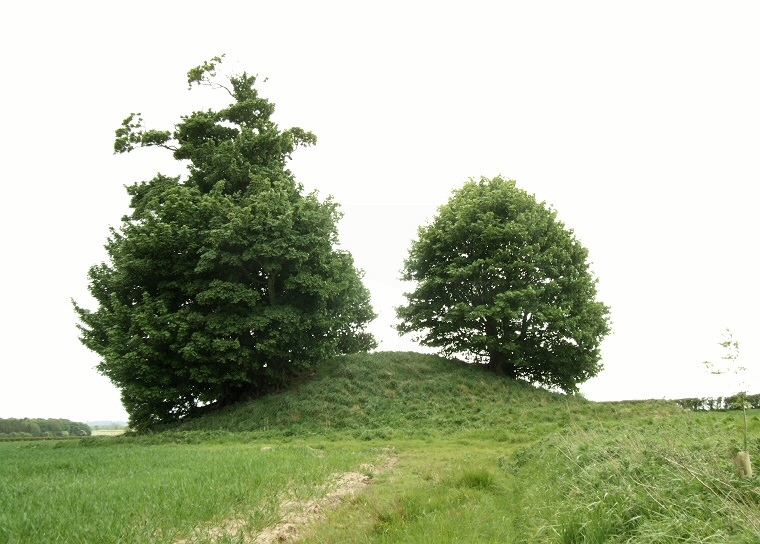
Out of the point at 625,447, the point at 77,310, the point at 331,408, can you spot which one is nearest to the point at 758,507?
the point at 625,447

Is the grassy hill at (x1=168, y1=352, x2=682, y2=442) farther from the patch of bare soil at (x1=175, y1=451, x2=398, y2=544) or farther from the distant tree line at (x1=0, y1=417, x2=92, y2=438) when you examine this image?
the distant tree line at (x1=0, y1=417, x2=92, y2=438)

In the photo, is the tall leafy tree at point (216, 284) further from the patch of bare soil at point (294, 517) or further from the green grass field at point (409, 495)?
the patch of bare soil at point (294, 517)

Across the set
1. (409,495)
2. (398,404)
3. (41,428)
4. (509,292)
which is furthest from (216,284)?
(41,428)

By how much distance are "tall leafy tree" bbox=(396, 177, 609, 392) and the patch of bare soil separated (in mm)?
16689

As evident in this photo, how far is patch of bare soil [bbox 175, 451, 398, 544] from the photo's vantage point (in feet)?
16.5

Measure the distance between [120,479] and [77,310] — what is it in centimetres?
1787

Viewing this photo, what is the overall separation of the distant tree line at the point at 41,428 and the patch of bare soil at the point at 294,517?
36.4 meters

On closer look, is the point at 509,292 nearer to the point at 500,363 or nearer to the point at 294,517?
the point at 500,363

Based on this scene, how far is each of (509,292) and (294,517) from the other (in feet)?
63.0

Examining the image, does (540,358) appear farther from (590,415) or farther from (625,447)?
(625,447)

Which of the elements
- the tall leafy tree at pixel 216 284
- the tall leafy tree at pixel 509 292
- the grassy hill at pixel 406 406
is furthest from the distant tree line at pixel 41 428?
the tall leafy tree at pixel 509 292

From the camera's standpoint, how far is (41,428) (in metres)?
41.5

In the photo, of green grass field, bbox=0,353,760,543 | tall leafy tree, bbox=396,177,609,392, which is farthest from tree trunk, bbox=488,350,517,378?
green grass field, bbox=0,353,760,543

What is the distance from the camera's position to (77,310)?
22406mm
